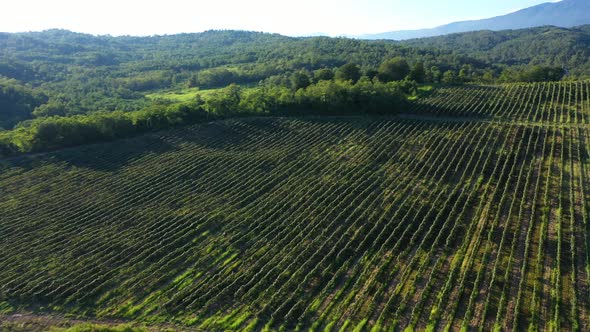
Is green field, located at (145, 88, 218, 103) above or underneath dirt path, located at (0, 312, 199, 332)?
above

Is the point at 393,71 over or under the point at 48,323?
over

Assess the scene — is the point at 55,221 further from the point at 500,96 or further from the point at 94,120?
the point at 500,96

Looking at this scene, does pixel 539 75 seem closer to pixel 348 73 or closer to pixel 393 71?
pixel 393 71

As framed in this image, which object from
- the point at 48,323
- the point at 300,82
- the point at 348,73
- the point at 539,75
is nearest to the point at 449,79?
the point at 539,75

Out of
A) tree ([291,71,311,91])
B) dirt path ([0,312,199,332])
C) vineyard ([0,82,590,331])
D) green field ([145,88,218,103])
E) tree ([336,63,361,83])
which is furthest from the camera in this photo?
green field ([145,88,218,103])

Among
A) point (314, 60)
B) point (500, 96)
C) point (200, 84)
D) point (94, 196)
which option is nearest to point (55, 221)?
point (94, 196)

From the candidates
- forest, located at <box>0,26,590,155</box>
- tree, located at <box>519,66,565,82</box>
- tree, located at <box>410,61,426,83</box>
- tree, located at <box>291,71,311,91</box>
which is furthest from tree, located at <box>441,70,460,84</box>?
tree, located at <box>291,71,311,91</box>

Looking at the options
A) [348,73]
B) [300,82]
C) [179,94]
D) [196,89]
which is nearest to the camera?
[300,82]

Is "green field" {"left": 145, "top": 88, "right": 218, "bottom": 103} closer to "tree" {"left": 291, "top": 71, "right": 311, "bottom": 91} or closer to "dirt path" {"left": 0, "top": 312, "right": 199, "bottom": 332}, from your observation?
"tree" {"left": 291, "top": 71, "right": 311, "bottom": 91}
